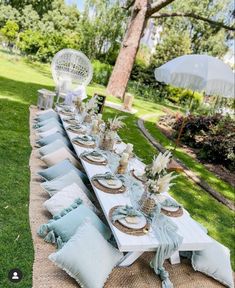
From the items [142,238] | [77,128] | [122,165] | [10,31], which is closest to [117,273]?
[142,238]

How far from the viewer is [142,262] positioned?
3.71 metres

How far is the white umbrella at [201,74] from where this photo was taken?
6555mm

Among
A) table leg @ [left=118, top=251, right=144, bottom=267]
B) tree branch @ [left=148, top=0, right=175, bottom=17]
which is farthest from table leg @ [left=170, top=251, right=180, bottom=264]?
tree branch @ [left=148, top=0, right=175, bottom=17]

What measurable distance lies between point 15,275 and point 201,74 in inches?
202

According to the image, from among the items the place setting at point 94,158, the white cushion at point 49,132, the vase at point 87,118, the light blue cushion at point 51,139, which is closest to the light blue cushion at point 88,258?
the place setting at point 94,158

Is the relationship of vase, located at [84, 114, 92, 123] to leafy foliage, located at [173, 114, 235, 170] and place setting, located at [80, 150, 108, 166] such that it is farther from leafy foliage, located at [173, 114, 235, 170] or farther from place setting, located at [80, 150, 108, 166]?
leafy foliage, located at [173, 114, 235, 170]

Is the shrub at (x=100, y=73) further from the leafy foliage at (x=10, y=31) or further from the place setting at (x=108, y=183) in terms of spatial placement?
the place setting at (x=108, y=183)

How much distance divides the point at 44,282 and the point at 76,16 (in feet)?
144

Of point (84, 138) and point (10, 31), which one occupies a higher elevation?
point (10, 31)

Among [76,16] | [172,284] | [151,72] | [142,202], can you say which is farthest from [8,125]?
[76,16]

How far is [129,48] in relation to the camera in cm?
1552

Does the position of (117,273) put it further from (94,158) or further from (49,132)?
(49,132)

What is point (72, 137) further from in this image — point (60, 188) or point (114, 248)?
point (114, 248)

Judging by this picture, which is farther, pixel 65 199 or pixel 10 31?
pixel 10 31
